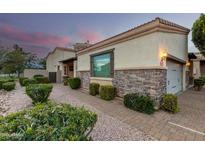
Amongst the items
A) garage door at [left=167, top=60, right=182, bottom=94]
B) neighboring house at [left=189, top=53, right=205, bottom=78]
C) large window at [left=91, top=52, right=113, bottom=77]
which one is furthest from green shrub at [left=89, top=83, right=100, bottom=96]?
neighboring house at [left=189, top=53, right=205, bottom=78]

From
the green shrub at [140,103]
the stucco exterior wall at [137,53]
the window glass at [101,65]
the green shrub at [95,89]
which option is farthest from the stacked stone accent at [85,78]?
the green shrub at [140,103]

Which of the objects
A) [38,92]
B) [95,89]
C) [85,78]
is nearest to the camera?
[38,92]

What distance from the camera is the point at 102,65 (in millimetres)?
10688

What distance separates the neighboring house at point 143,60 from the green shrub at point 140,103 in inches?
19.2

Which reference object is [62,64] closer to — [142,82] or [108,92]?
[108,92]

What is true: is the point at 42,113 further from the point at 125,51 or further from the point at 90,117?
the point at 125,51

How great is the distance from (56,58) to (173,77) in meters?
19.4

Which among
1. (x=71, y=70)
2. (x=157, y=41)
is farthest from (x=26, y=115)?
(x=71, y=70)

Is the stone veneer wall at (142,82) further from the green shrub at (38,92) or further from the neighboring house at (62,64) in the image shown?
the neighboring house at (62,64)

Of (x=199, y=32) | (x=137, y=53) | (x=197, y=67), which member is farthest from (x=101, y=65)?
(x=197, y=67)

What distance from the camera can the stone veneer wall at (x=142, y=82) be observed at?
6.70 m

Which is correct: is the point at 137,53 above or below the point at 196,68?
above
